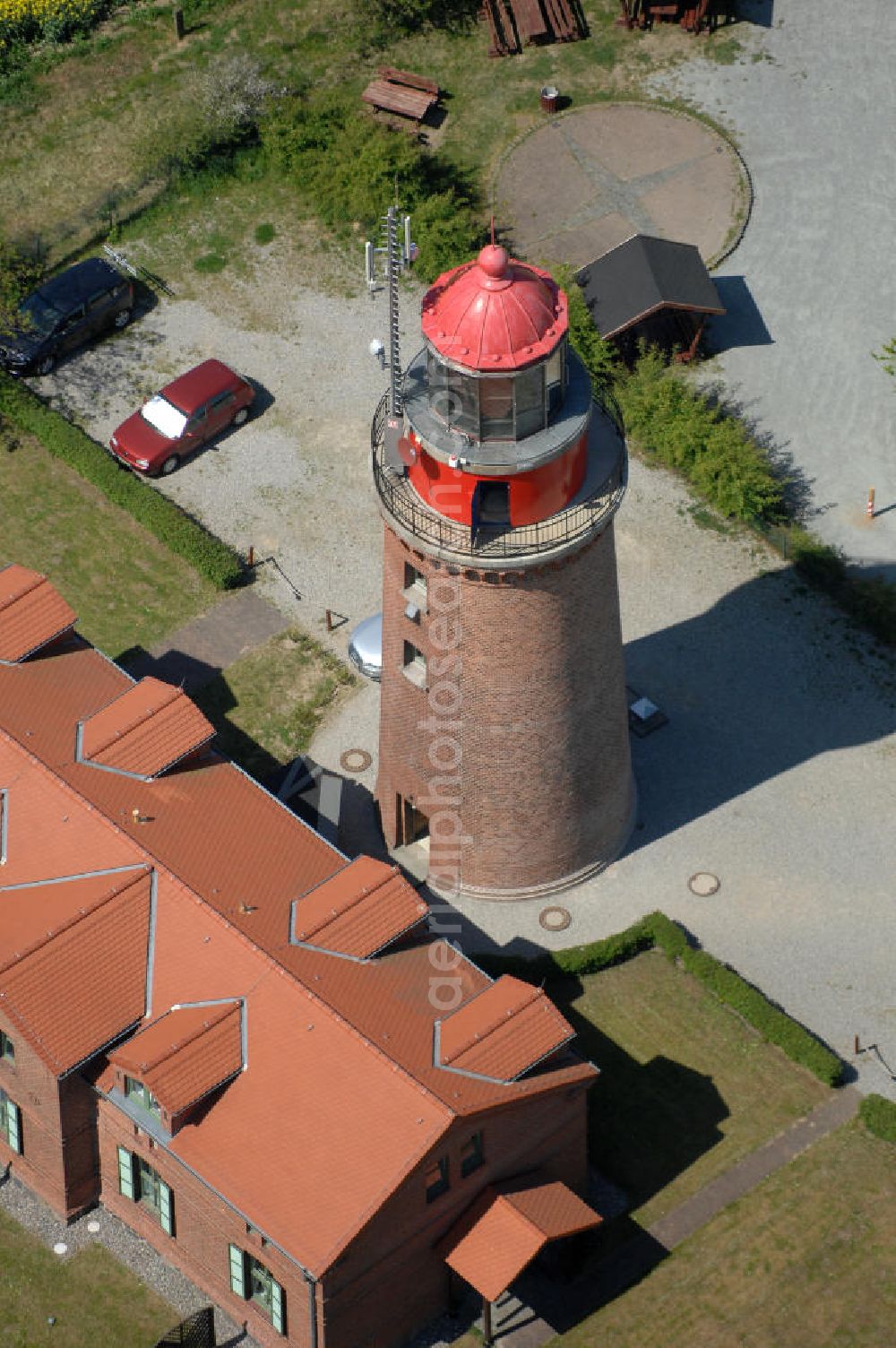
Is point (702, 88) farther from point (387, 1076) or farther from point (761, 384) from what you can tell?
point (387, 1076)

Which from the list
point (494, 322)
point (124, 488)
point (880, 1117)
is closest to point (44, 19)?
point (124, 488)

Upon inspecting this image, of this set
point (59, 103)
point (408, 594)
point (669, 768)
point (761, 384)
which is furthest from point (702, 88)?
point (408, 594)

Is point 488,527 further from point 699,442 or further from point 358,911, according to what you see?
point 699,442

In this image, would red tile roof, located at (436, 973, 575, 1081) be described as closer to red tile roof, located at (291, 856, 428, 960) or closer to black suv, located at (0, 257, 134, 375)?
red tile roof, located at (291, 856, 428, 960)

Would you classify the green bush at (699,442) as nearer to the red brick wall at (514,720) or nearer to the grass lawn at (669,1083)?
the red brick wall at (514,720)

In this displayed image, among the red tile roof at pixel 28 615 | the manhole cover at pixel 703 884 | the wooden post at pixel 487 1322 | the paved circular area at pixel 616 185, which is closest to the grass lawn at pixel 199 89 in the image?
the paved circular area at pixel 616 185

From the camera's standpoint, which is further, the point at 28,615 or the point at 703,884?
the point at 703,884

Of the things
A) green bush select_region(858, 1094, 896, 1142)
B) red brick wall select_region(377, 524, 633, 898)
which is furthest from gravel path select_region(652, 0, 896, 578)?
green bush select_region(858, 1094, 896, 1142)
